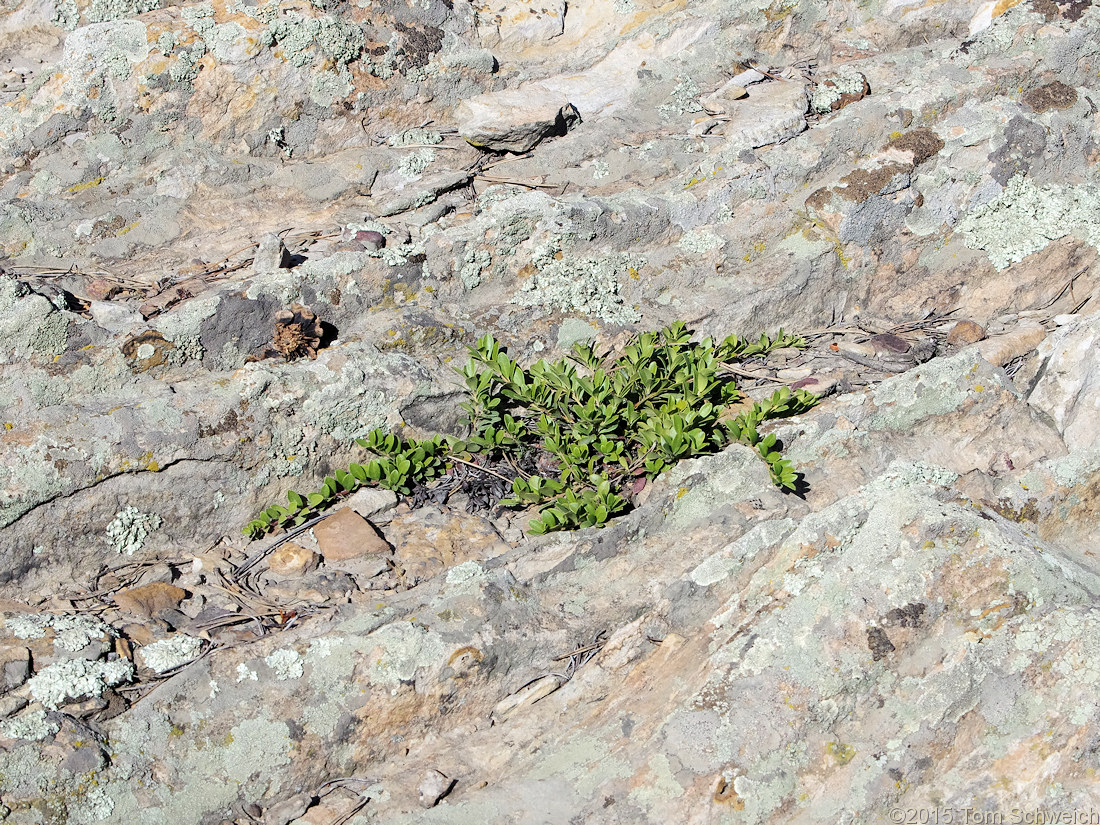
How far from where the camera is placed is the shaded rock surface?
3.55 meters

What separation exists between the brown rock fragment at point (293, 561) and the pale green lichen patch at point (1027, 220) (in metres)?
4.84

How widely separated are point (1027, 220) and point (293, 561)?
5300 millimetres

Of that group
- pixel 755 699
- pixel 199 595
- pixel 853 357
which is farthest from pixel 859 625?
pixel 199 595

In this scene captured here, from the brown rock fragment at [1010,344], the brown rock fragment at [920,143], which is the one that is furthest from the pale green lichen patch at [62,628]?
the brown rock fragment at [920,143]

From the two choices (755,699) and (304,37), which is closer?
(755,699)

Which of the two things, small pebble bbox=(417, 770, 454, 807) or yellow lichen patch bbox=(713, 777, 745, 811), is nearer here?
yellow lichen patch bbox=(713, 777, 745, 811)

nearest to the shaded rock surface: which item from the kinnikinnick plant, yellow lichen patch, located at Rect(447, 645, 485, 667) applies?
yellow lichen patch, located at Rect(447, 645, 485, 667)

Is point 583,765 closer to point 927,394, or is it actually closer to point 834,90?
point 927,394

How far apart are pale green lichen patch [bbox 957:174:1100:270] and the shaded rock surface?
3 centimetres

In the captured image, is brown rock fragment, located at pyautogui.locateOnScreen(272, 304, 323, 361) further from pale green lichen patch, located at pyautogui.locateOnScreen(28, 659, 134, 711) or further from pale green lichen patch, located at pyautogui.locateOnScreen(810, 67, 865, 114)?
pale green lichen patch, located at pyautogui.locateOnScreen(810, 67, 865, 114)

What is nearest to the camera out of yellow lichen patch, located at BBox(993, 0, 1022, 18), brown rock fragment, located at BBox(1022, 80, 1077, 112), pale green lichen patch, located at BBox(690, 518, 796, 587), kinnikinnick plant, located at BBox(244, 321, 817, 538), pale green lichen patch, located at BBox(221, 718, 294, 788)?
pale green lichen patch, located at BBox(221, 718, 294, 788)

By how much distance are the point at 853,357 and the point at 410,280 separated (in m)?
2.90

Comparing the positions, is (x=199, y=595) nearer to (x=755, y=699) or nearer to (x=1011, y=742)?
(x=755, y=699)

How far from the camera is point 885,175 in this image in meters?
6.25
